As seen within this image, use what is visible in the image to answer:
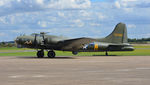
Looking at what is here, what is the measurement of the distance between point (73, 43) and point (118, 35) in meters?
8.19

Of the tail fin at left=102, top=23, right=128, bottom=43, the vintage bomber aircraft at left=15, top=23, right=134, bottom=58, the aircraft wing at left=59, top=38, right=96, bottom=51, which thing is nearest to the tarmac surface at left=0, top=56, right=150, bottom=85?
the aircraft wing at left=59, top=38, right=96, bottom=51

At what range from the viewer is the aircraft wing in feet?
101

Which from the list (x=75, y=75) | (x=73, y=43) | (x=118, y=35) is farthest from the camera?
(x=118, y=35)

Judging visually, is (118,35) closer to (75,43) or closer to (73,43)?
(75,43)

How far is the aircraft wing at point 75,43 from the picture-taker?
30891mm

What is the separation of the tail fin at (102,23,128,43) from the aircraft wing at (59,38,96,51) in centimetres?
551

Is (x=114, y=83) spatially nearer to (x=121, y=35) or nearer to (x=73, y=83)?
(x=73, y=83)

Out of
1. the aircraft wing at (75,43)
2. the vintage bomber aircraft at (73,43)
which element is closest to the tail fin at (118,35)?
the vintage bomber aircraft at (73,43)

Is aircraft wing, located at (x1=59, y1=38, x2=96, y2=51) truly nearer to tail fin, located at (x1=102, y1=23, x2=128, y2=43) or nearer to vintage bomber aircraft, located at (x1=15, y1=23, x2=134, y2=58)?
vintage bomber aircraft, located at (x1=15, y1=23, x2=134, y2=58)

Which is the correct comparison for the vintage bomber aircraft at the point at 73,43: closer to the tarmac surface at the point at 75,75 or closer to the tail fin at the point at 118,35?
the tail fin at the point at 118,35

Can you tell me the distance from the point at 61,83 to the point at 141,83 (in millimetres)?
3612

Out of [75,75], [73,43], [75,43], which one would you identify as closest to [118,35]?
[75,43]

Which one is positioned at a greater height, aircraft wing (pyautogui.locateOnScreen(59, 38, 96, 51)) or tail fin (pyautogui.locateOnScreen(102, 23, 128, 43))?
tail fin (pyautogui.locateOnScreen(102, 23, 128, 43))

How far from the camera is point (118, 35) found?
3697cm
